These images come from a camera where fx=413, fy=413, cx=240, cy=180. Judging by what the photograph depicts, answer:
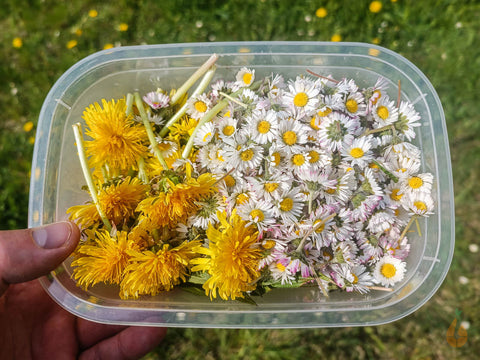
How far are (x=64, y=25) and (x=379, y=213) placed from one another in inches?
58.0

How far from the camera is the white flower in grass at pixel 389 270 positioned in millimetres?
1095

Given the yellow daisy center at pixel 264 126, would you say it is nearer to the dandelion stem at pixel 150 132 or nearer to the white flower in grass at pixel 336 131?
the white flower in grass at pixel 336 131

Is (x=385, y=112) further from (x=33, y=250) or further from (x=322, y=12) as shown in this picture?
(x=33, y=250)

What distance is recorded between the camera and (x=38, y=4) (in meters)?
1.75

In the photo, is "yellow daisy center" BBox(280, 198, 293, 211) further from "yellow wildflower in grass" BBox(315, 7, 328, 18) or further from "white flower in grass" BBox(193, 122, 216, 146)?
"yellow wildflower in grass" BBox(315, 7, 328, 18)

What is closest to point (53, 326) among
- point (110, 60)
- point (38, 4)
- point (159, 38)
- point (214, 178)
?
point (214, 178)

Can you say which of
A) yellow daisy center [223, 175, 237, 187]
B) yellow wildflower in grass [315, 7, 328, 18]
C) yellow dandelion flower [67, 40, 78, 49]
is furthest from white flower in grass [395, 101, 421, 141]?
yellow dandelion flower [67, 40, 78, 49]

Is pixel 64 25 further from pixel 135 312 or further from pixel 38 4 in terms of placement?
pixel 135 312

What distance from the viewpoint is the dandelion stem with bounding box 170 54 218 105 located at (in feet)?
3.63

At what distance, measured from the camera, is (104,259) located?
0.98 metres

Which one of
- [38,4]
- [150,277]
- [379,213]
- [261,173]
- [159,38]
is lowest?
[150,277]

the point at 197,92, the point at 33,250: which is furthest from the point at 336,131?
the point at 33,250

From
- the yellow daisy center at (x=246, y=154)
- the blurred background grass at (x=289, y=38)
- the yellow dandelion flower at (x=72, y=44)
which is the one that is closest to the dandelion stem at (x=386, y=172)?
the yellow daisy center at (x=246, y=154)

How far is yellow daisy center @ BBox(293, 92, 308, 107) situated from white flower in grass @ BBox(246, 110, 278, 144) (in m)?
0.08
